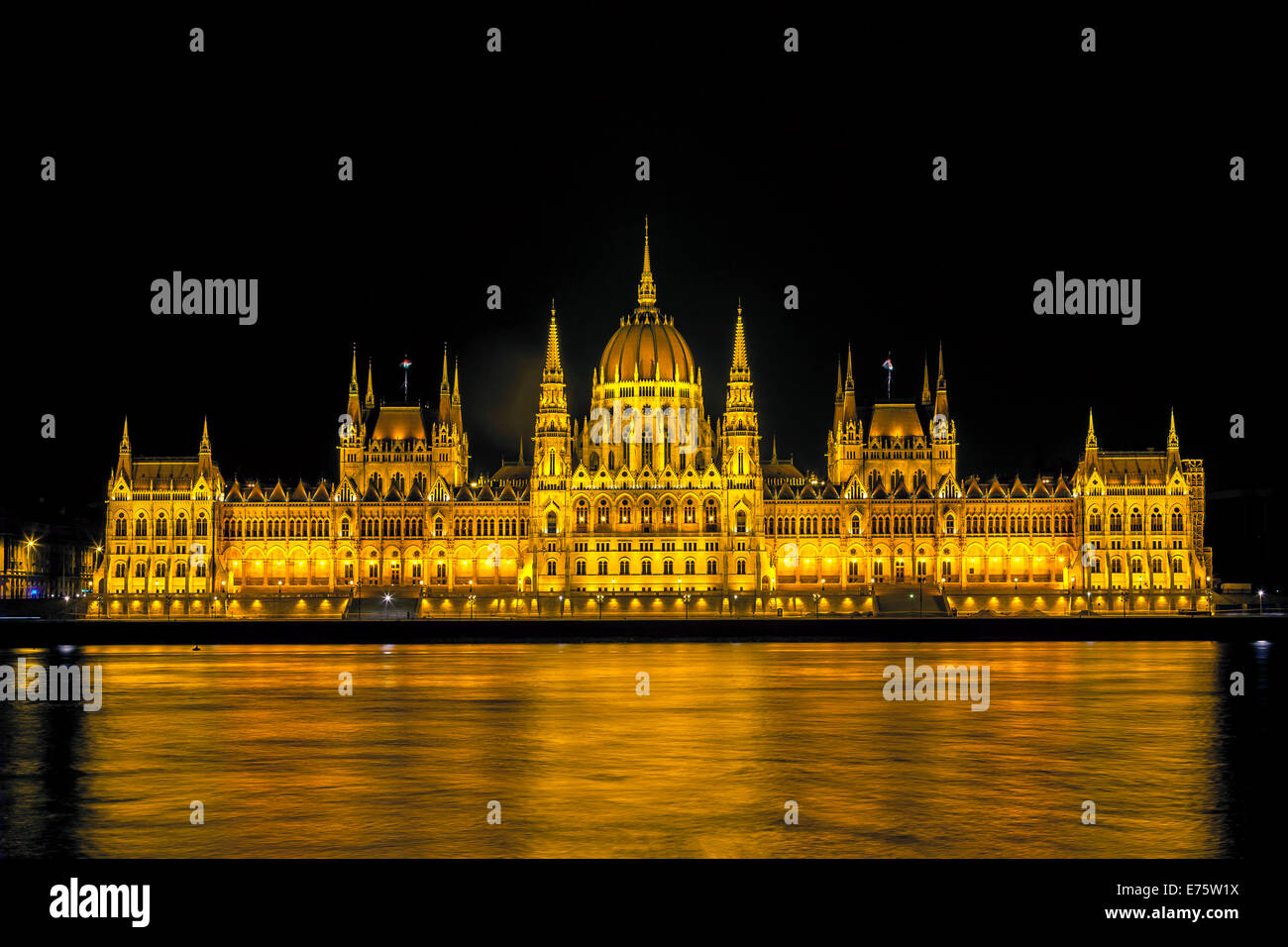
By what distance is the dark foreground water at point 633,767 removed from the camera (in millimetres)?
21953

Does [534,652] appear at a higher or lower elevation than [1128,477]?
lower

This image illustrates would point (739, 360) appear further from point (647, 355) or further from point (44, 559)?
point (44, 559)

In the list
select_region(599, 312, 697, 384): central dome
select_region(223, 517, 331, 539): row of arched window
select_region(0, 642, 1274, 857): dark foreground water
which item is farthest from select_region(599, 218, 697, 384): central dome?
select_region(0, 642, 1274, 857): dark foreground water

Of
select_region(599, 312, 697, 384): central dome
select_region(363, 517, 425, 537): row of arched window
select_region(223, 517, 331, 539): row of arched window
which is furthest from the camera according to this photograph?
select_region(599, 312, 697, 384): central dome

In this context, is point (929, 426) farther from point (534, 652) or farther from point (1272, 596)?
point (534, 652)

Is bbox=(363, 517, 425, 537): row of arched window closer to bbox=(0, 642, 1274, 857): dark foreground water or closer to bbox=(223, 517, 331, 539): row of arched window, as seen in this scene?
bbox=(223, 517, 331, 539): row of arched window

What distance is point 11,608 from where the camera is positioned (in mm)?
106438

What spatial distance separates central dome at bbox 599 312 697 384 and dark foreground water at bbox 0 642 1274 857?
75873 millimetres

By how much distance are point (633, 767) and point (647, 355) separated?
101 metres

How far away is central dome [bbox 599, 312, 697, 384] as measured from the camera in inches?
5089

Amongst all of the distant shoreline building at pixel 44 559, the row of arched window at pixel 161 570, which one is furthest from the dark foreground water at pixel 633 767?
the distant shoreline building at pixel 44 559
